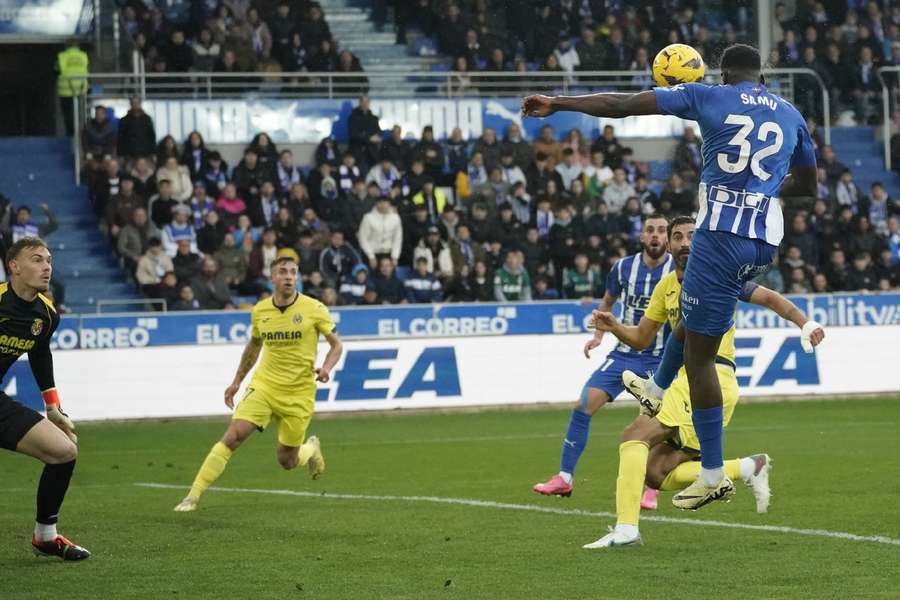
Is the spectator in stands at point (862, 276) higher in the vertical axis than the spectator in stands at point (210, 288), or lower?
lower

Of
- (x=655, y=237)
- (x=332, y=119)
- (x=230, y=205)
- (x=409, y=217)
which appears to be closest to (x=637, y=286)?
(x=655, y=237)

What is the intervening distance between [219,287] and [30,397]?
4151 millimetres

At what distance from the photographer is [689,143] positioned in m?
28.5

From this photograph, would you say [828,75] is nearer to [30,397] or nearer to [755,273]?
[30,397]

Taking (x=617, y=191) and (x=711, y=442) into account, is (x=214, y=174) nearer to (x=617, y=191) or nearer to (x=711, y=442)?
(x=617, y=191)

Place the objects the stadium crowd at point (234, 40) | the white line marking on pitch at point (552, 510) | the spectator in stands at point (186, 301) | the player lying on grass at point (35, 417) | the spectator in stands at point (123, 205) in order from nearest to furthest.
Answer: the player lying on grass at point (35, 417) < the white line marking on pitch at point (552, 510) < the spectator in stands at point (186, 301) < the spectator in stands at point (123, 205) < the stadium crowd at point (234, 40)

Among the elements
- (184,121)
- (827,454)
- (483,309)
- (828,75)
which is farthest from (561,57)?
(827,454)

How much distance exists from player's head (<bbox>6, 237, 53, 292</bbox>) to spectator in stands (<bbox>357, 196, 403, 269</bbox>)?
15.4 meters

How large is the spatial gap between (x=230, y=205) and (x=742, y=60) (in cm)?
1737

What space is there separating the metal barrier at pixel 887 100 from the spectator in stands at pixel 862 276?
5239 millimetres

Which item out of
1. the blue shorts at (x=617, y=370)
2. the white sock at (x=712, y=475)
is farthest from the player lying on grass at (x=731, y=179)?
the blue shorts at (x=617, y=370)

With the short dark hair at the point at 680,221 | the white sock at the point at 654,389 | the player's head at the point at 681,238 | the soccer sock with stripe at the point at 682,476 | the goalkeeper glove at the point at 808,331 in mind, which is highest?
the short dark hair at the point at 680,221

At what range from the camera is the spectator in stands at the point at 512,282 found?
24141mm

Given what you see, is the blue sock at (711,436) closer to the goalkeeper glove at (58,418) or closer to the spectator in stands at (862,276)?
the goalkeeper glove at (58,418)
